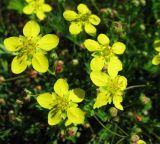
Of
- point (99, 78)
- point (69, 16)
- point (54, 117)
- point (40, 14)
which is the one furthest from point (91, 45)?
point (40, 14)

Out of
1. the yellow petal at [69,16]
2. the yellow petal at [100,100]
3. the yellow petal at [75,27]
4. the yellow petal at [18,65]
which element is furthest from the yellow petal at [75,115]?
the yellow petal at [69,16]

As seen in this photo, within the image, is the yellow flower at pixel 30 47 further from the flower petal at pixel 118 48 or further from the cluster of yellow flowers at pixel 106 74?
Answer: the flower petal at pixel 118 48

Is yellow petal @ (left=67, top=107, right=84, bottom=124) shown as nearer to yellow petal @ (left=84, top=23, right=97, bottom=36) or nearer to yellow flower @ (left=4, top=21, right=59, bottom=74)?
yellow flower @ (left=4, top=21, right=59, bottom=74)

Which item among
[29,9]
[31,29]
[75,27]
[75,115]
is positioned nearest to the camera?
[75,115]

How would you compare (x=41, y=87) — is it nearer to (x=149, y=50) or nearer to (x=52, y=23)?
(x=52, y=23)

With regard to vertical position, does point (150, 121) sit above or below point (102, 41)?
below

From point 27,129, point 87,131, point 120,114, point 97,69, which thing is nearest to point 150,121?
point 120,114

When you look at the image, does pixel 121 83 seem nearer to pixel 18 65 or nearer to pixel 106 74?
pixel 106 74
